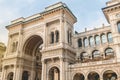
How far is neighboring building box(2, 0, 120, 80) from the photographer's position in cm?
2890

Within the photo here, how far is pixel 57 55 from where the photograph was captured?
31.2 metres

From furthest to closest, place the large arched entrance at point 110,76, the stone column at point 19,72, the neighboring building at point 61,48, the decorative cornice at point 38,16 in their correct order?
the stone column at point 19,72 → the decorative cornice at point 38,16 → the large arched entrance at point 110,76 → the neighboring building at point 61,48

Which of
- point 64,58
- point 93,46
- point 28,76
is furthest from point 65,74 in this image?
point 28,76

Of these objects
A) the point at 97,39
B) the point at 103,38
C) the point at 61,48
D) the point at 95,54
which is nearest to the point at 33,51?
the point at 61,48

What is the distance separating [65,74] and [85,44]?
10642mm

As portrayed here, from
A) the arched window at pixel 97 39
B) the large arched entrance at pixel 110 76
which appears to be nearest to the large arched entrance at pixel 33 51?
the arched window at pixel 97 39

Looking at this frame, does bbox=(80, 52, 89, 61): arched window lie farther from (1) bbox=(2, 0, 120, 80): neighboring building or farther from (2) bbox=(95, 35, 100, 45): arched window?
(2) bbox=(95, 35, 100, 45): arched window

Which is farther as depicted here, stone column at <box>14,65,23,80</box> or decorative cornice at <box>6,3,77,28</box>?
stone column at <box>14,65,23,80</box>

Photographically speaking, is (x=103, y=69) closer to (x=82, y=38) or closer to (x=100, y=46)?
(x=100, y=46)

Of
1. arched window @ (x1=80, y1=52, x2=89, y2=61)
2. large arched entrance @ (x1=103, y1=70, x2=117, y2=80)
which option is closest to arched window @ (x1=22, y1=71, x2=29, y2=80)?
arched window @ (x1=80, y1=52, x2=89, y2=61)

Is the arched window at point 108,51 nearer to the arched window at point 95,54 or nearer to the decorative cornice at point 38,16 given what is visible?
the arched window at point 95,54

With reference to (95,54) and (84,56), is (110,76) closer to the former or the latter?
(95,54)

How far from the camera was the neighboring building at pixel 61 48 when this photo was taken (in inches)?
1138

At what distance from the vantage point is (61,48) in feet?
102
